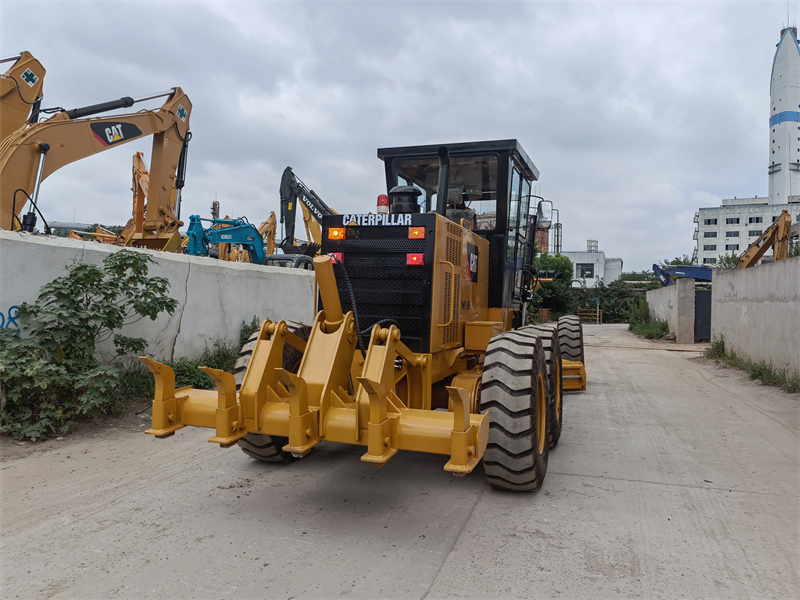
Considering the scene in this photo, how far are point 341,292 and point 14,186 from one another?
6.85 metres

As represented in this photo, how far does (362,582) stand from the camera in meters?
2.87

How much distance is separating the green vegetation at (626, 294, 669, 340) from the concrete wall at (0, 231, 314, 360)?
Result: 616 inches

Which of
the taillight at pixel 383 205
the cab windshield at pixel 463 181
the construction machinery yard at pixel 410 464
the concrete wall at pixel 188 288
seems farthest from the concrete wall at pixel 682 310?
the taillight at pixel 383 205

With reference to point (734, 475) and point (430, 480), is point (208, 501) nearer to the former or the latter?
point (430, 480)

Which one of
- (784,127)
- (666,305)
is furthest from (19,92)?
(784,127)

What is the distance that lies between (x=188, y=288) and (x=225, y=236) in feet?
16.4

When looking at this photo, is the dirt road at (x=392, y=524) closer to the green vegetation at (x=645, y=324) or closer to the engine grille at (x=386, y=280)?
the engine grille at (x=386, y=280)

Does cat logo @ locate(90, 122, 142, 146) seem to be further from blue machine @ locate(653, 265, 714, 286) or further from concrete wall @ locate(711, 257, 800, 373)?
blue machine @ locate(653, 265, 714, 286)

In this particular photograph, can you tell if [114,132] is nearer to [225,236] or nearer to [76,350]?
[225,236]

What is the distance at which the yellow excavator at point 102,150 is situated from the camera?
8.47 meters

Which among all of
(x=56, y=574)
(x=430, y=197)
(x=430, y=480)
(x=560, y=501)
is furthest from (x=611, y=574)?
(x=430, y=197)

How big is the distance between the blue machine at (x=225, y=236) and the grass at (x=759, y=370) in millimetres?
10078

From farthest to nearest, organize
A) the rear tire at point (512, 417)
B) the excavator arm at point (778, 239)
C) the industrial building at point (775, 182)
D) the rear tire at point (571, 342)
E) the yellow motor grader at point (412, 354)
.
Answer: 1. the industrial building at point (775, 182)
2. the excavator arm at point (778, 239)
3. the rear tire at point (571, 342)
4. the rear tire at point (512, 417)
5. the yellow motor grader at point (412, 354)

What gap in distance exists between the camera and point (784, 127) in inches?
3046
